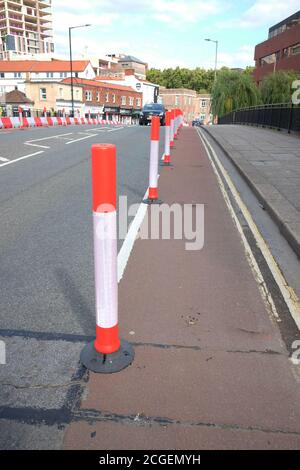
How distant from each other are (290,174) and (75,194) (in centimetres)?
478

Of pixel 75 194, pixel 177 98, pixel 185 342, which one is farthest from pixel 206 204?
pixel 177 98

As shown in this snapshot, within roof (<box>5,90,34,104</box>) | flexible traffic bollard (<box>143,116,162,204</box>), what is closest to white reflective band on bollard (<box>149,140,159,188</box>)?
flexible traffic bollard (<box>143,116,162,204</box>)

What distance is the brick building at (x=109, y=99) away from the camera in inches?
2598

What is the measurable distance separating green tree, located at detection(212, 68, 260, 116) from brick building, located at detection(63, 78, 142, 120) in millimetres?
25288

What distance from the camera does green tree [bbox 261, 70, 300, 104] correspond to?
125 ft

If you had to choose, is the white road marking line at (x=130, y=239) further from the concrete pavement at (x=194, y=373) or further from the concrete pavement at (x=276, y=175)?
the concrete pavement at (x=276, y=175)

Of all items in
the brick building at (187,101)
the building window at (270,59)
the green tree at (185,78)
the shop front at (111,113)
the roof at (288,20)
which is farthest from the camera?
the green tree at (185,78)

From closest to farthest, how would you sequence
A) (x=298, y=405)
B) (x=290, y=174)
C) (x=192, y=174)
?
1. (x=298, y=405)
2. (x=290, y=174)
3. (x=192, y=174)

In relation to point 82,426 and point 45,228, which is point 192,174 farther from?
point 82,426

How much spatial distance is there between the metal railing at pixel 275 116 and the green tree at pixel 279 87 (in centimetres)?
903

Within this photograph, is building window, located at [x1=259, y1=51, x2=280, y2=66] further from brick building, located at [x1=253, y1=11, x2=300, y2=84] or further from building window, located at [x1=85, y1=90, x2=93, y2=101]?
building window, located at [x1=85, y1=90, x2=93, y2=101]

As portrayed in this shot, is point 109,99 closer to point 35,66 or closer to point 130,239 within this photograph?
point 35,66

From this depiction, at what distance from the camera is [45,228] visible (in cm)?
518

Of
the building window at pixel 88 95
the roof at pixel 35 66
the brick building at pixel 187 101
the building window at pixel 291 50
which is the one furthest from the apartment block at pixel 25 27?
the building window at pixel 291 50
